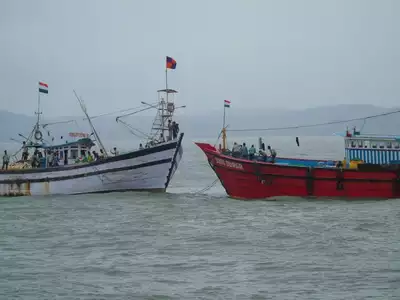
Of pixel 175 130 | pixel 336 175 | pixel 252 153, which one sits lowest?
pixel 336 175

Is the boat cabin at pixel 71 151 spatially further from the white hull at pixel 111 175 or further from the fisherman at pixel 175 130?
the fisherman at pixel 175 130

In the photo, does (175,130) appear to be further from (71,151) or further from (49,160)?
(49,160)

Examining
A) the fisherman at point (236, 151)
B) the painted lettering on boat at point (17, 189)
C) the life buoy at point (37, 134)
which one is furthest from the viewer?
the life buoy at point (37, 134)

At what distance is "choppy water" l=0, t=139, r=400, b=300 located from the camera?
16500 millimetres

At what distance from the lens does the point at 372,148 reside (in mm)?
34438

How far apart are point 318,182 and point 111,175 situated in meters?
12.8

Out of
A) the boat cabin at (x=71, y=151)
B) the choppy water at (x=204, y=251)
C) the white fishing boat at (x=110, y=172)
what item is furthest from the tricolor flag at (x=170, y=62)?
the choppy water at (x=204, y=251)

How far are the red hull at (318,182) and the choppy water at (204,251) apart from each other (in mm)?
947

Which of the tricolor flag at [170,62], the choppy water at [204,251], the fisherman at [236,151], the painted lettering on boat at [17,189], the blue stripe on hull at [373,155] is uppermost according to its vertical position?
the tricolor flag at [170,62]

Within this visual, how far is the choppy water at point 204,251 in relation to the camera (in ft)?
54.1

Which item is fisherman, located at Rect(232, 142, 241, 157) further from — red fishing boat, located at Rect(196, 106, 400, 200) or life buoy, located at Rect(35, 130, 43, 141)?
life buoy, located at Rect(35, 130, 43, 141)

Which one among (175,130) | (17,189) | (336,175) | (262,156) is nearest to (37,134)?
(17,189)

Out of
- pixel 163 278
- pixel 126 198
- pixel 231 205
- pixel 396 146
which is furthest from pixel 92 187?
pixel 163 278

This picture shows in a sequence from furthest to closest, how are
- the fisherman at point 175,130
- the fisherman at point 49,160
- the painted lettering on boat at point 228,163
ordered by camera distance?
the fisherman at point 49,160
the fisherman at point 175,130
the painted lettering on boat at point 228,163
